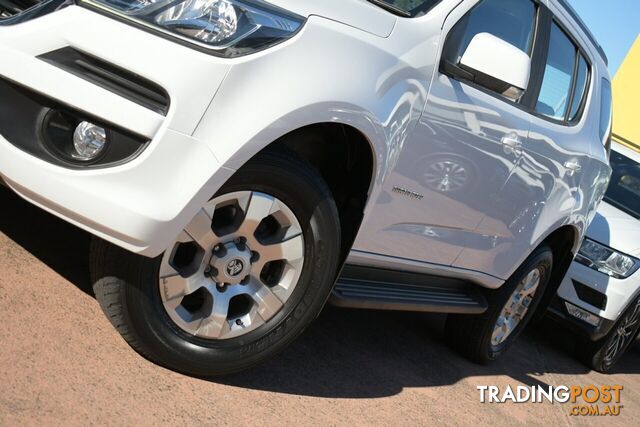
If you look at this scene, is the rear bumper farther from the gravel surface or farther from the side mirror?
the side mirror

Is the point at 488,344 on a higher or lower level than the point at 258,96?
lower

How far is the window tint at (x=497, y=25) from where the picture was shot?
3.31 m

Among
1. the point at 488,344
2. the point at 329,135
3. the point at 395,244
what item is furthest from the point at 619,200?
the point at 329,135

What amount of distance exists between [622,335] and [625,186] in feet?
5.56

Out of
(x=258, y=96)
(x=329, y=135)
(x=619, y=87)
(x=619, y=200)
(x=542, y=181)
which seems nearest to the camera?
(x=258, y=96)

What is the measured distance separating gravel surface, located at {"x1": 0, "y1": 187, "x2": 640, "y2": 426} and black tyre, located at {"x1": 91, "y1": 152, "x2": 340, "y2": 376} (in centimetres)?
14

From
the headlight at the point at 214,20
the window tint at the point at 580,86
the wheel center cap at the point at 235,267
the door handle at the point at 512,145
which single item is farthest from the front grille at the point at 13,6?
the window tint at the point at 580,86

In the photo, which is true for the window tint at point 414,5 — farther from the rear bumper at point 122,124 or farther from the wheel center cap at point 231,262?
the wheel center cap at point 231,262

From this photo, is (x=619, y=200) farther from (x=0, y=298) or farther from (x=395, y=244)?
(x=0, y=298)

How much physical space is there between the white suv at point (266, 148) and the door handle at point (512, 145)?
0.07ft

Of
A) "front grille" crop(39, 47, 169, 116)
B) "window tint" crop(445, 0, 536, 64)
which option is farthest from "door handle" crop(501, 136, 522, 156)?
"front grille" crop(39, 47, 169, 116)

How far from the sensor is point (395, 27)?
296cm

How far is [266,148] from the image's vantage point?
2756 mm

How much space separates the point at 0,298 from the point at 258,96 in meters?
1.26
